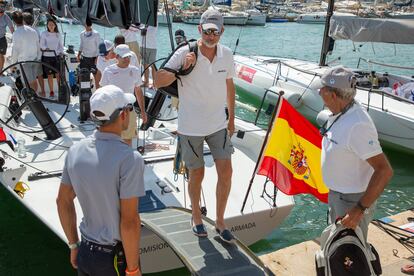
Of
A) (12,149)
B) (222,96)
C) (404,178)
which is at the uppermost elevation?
(222,96)

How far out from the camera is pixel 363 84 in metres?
11.6

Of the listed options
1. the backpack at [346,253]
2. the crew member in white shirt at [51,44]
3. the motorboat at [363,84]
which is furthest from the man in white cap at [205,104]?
the crew member in white shirt at [51,44]

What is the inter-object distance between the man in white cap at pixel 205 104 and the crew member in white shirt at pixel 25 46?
5339 millimetres

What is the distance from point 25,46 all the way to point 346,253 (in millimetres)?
6973

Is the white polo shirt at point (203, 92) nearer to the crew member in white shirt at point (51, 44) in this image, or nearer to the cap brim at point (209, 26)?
the cap brim at point (209, 26)

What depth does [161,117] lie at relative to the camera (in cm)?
796

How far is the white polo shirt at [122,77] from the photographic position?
5832 mm

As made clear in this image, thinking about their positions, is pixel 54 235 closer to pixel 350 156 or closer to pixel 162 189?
pixel 162 189

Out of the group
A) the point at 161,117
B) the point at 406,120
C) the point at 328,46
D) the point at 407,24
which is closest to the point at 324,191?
the point at 161,117

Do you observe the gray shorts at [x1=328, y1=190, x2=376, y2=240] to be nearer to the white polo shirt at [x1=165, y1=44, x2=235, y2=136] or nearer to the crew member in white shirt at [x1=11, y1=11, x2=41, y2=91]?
the white polo shirt at [x1=165, y1=44, x2=235, y2=136]

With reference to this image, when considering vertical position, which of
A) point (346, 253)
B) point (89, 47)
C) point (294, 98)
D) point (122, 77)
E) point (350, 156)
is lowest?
point (294, 98)

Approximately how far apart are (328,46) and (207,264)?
11542mm

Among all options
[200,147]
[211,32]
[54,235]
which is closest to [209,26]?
[211,32]

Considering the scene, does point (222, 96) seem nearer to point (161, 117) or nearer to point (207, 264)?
point (207, 264)
